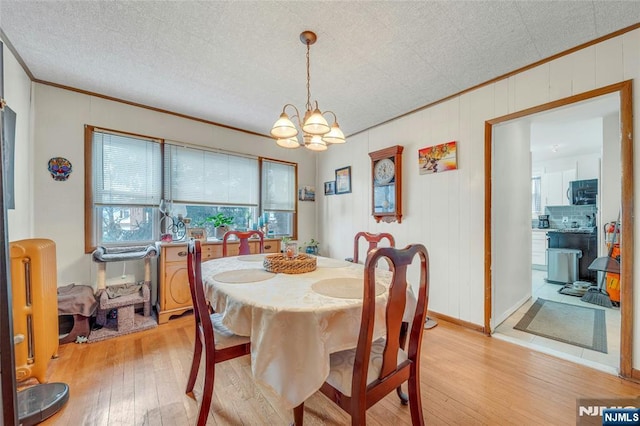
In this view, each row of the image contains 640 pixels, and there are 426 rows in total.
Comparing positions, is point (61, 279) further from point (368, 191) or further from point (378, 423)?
point (368, 191)

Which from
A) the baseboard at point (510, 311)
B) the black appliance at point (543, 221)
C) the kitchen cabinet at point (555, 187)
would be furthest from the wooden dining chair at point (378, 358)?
the kitchen cabinet at point (555, 187)

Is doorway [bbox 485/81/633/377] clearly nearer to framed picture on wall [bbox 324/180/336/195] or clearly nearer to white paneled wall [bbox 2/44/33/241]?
framed picture on wall [bbox 324/180/336/195]

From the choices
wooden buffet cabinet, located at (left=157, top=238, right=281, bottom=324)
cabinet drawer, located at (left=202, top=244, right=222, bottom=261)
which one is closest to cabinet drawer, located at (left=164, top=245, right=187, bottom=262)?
wooden buffet cabinet, located at (left=157, top=238, right=281, bottom=324)

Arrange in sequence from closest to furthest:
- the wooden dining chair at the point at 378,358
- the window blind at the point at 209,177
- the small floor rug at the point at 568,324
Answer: the wooden dining chair at the point at 378,358
the small floor rug at the point at 568,324
the window blind at the point at 209,177

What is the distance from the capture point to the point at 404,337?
1638 millimetres

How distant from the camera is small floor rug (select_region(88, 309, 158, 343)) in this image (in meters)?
2.41

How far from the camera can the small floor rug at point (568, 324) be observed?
240cm

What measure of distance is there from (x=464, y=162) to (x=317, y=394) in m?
2.51

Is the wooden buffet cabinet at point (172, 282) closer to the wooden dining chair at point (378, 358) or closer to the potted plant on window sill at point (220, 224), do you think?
the potted plant on window sill at point (220, 224)

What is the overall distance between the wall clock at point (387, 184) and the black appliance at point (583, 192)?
4120 millimetres

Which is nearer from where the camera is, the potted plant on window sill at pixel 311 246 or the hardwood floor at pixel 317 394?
the hardwood floor at pixel 317 394

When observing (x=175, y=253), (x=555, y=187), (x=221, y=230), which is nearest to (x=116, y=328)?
(x=175, y=253)

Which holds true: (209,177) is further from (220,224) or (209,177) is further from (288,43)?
(288,43)

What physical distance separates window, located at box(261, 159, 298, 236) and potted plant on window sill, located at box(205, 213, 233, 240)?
0.72 metres
